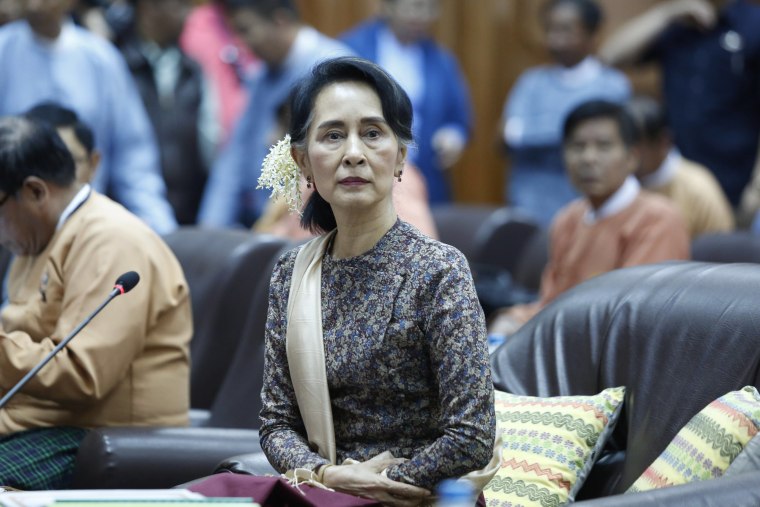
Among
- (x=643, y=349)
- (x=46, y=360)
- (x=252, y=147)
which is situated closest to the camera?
(x=46, y=360)

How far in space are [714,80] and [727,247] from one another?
1549 mm

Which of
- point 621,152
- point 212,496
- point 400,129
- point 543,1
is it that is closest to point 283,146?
point 400,129

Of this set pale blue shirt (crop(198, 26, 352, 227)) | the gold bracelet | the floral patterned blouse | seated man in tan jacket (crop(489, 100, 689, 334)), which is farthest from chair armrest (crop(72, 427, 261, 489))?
pale blue shirt (crop(198, 26, 352, 227))

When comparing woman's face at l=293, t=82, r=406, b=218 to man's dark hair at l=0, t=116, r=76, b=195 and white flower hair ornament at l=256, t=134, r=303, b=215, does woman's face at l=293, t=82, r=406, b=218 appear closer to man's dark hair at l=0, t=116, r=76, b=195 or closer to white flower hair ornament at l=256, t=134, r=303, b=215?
white flower hair ornament at l=256, t=134, r=303, b=215

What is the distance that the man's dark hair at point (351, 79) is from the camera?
2000 mm

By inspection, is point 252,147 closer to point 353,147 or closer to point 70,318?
point 70,318

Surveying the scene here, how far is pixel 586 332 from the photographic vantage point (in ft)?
8.26

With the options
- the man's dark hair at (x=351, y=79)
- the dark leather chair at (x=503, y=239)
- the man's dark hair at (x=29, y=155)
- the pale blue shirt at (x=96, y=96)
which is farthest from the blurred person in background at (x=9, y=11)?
the man's dark hair at (x=351, y=79)

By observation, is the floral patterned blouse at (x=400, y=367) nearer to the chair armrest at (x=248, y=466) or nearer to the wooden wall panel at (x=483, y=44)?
the chair armrest at (x=248, y=466)

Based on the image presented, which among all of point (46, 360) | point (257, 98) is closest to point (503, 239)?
point (257, 98)

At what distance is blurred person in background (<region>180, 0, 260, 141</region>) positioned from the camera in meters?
6.02

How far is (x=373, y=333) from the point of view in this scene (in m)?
1.98

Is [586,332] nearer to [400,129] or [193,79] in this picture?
[400,129]

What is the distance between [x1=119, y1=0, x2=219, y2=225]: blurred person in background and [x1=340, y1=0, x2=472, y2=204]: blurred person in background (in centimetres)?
74
